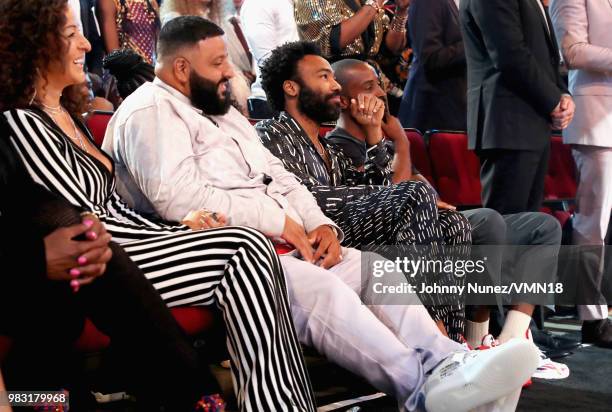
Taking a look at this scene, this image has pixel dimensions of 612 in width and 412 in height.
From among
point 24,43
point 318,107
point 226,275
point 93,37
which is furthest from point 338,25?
point 226,275

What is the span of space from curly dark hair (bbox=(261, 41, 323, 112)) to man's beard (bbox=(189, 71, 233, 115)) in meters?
0.71

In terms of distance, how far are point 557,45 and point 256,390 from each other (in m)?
2.53

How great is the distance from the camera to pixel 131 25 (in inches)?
145

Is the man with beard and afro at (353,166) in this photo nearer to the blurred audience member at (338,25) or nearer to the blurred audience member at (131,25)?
the blurred audience member at (338,25)

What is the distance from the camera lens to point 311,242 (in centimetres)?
266

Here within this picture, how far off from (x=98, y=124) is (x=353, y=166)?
1.03 m

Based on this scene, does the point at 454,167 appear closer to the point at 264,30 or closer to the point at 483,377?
the point at 264,30

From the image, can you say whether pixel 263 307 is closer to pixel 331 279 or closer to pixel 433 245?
pixel 331 279

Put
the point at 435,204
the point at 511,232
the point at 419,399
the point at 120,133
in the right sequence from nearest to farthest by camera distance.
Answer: the point at 419,399
the point at 120,133
the point at 435,204
the point at 511,232

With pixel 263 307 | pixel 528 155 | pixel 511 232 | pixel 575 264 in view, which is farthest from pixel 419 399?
pixel 575 264

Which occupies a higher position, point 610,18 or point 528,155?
point 610,18

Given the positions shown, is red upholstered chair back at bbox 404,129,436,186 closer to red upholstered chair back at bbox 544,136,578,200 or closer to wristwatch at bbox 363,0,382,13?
wristwatch at bbox 363,0,382,13

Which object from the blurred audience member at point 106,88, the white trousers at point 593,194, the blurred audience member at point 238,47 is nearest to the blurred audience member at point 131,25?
the blurred audience member at point 106,88

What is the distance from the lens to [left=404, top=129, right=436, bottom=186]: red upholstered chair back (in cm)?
398
